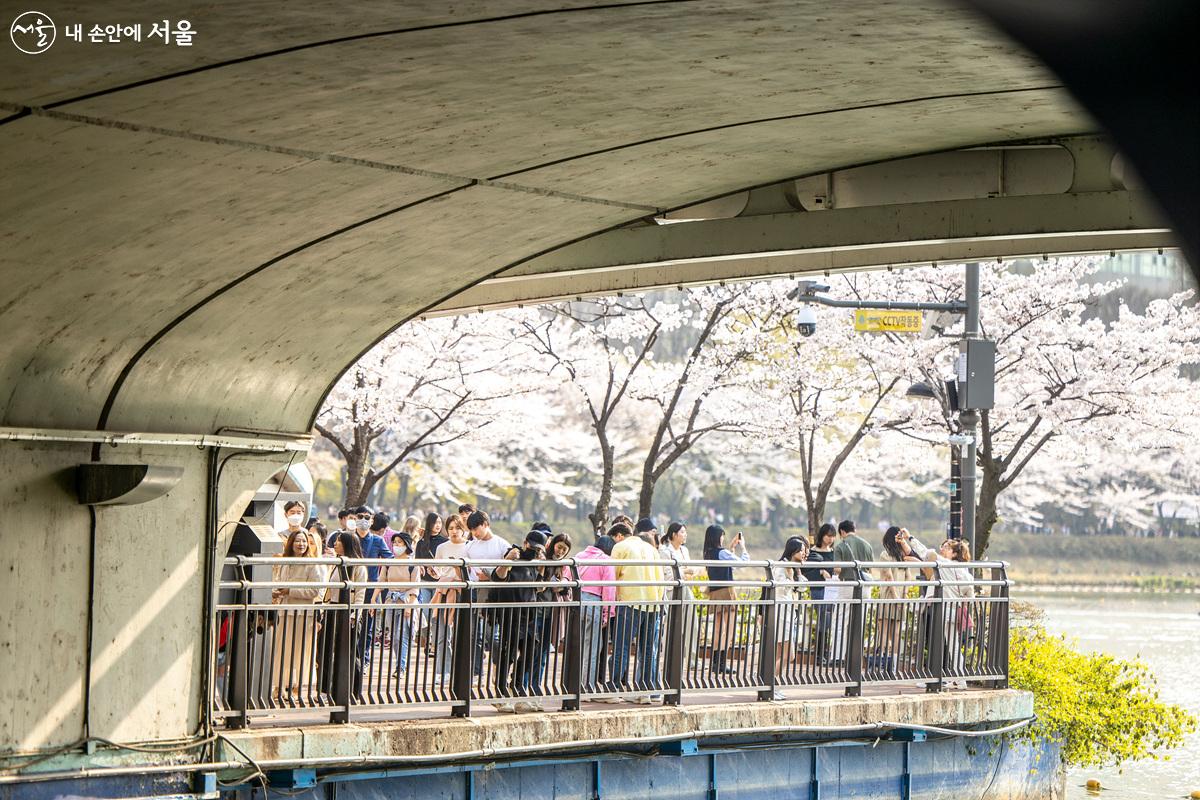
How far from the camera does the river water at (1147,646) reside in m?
17.0

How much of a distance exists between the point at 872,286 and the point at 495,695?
805 inches

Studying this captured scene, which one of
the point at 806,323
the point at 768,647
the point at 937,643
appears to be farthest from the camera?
the point at 806,323

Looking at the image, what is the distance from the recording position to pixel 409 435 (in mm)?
40188

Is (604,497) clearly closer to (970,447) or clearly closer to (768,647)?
(970,447)

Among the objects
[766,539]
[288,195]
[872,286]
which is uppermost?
[872,286]

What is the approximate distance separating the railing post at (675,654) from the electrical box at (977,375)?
291 inches

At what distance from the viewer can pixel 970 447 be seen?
19.1m

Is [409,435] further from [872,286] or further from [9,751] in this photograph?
[9,751]

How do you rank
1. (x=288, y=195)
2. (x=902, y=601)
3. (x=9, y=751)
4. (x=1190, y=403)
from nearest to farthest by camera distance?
(x=288, y=195) → (x=9, y=751) → (x=902, y=601) → (x=1190, y=403)

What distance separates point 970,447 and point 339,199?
12.9 metres

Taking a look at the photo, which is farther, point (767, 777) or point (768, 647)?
point (768, 647)

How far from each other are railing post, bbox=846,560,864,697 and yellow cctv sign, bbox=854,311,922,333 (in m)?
7.15

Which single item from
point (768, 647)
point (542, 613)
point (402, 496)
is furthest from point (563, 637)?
point (402, 496)

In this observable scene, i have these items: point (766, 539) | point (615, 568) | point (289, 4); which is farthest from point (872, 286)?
point (766, 539)
